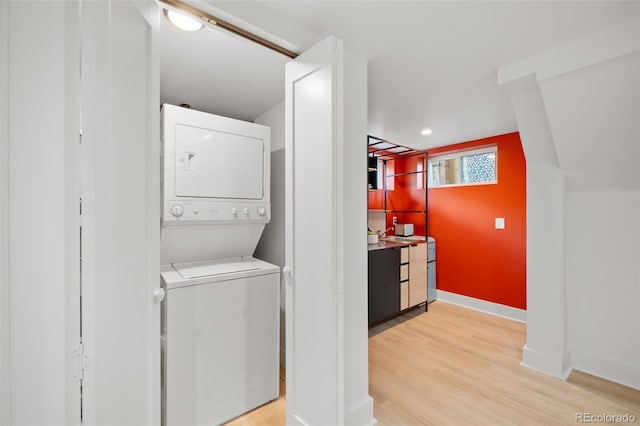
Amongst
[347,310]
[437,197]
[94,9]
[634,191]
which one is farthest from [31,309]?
[437,197]

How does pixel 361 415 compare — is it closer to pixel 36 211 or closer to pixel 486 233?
pixel 36 211

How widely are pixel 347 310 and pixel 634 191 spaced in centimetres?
227

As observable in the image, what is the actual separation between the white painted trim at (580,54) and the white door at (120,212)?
2092 millimetres

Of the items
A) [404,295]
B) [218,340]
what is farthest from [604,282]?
[218,340]

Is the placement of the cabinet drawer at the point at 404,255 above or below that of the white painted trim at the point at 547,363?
above

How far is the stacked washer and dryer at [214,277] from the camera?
4.99ft

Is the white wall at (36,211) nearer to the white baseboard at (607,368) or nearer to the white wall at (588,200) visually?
the white wall at (588,200)

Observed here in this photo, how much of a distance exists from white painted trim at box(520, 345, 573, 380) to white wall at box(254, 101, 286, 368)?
203 cm

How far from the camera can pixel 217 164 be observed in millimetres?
1786

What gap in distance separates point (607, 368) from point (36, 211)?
3.40m

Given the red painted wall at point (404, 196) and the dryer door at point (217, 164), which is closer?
the dryer door at point (217, 164)

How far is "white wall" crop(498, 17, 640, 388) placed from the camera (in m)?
1.66

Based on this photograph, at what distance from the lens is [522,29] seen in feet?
4.83

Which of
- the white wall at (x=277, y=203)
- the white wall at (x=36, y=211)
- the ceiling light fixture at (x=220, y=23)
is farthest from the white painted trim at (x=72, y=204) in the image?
the white wall at (x=277, y=203)
